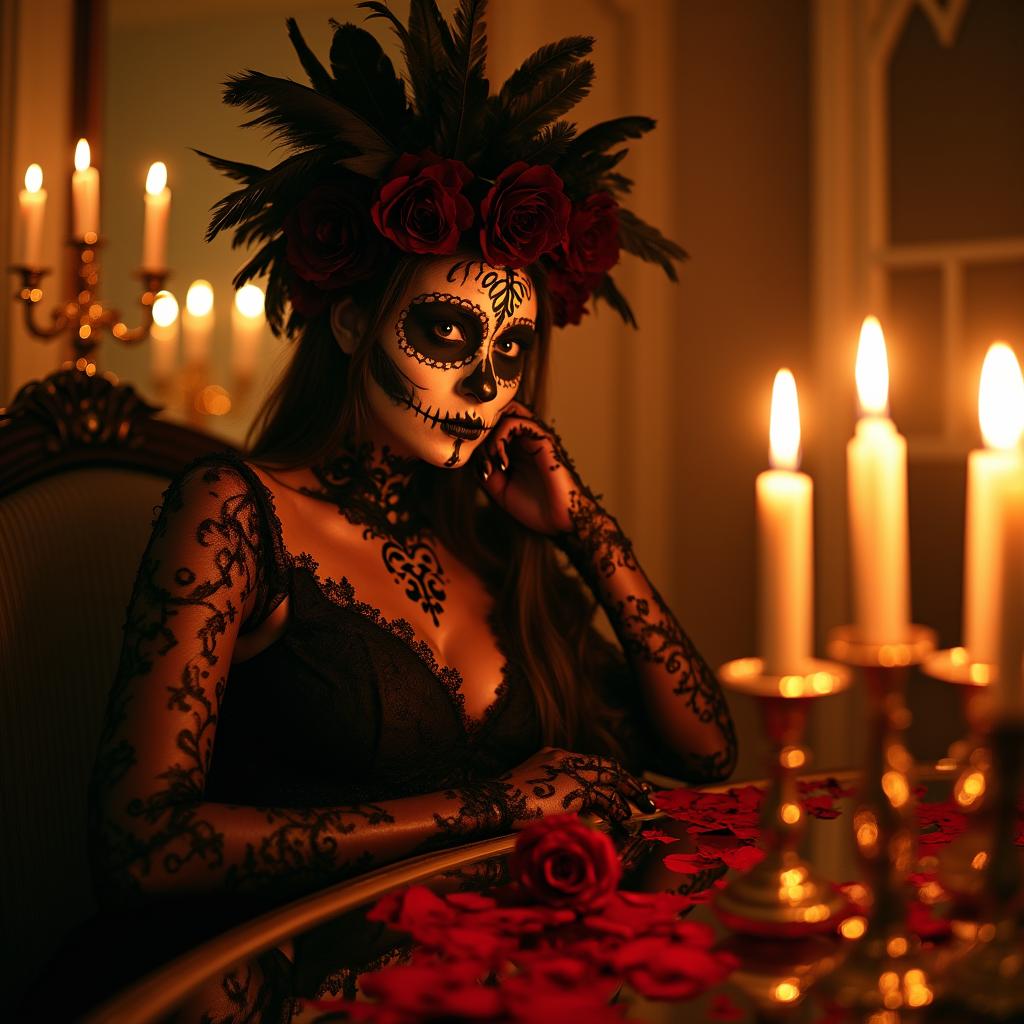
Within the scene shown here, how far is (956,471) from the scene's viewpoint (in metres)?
2.91

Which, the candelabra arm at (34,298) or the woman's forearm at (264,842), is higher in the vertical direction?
the candelabra arm at (34,298)

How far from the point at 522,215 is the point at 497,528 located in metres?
0.53

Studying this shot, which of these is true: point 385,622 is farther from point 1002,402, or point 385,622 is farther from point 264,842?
point 1002,402

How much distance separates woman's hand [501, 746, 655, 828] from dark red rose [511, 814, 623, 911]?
1.22 feet

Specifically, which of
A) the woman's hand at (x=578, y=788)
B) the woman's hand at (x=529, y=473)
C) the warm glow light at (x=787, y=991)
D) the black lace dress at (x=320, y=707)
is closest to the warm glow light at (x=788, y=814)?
the warm glow light at (x=787, y=991)

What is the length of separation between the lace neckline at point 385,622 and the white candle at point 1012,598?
0.94 metres

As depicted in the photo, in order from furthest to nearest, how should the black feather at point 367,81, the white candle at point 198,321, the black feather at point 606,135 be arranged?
the white candle at point 198,321
the black feather at point 606,135
the black feather at point 367,81

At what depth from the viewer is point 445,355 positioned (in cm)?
148

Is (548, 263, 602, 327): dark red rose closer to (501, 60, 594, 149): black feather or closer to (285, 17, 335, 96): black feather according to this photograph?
(501, 60, 594, 149): black feather

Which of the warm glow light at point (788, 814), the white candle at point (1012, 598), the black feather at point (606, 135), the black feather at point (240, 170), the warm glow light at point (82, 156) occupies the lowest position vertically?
the warm glow light at point (788, 814)

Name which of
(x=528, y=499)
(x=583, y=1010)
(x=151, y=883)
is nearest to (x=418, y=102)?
(x=528, y=499)

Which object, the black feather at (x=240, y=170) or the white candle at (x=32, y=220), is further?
the white candle at (x=32, y=220)

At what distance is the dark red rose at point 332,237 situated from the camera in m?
1.50

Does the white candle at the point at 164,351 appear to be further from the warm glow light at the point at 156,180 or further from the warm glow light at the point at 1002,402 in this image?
the warm glow light at the point at 1002,402
